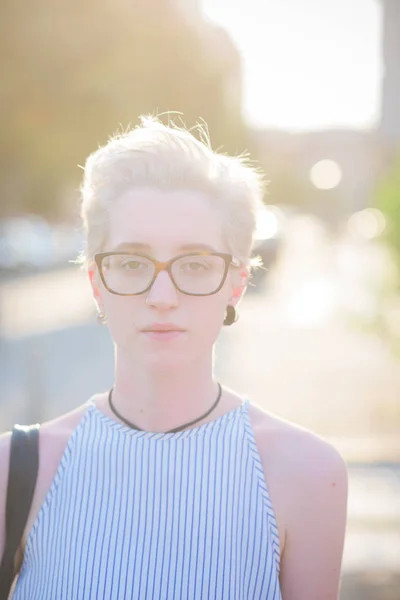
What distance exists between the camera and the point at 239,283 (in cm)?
204

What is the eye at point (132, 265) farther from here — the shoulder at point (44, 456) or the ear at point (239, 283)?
the shoulder at point (44, 456)

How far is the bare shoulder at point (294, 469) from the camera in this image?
1.85 metres

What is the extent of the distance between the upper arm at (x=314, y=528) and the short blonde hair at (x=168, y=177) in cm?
53

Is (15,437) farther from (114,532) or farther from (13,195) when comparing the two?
(13,195)

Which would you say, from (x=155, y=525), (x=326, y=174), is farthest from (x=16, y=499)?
(x=326, y=174)

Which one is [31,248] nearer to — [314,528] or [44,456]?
[44,456]

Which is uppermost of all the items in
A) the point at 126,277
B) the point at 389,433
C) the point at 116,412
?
the point at 389,433

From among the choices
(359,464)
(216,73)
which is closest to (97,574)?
(359,464)

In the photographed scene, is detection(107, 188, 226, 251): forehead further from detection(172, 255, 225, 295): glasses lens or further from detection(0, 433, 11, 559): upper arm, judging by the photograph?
detection(0, 433, 11, 559): upper arm

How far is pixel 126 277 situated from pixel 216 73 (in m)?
20.6

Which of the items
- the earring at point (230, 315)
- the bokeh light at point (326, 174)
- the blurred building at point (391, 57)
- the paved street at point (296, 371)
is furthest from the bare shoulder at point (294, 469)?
the bokeh light at point (326, 174)

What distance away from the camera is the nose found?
1.85m

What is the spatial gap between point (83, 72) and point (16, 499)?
16089 millimetres

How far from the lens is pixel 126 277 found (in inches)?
74.9
